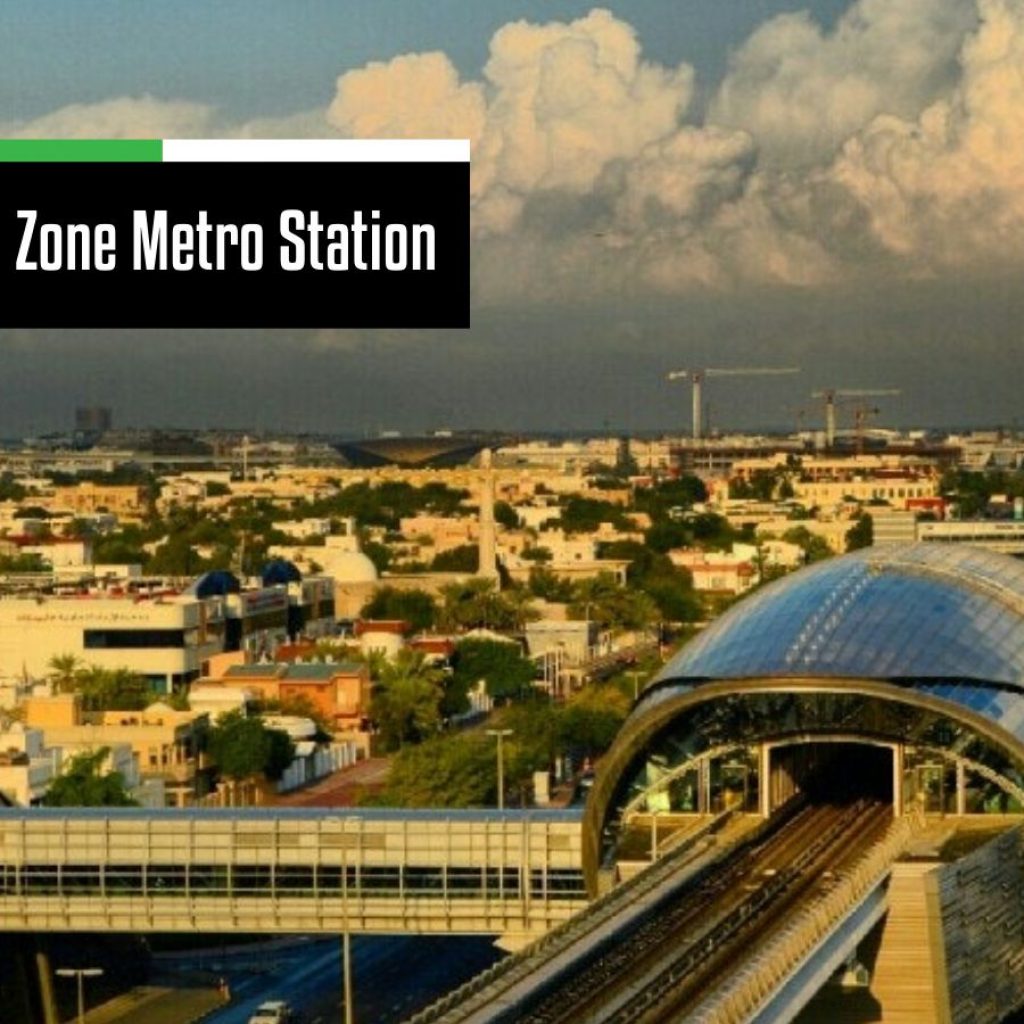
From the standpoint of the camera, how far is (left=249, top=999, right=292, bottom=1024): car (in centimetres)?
4716

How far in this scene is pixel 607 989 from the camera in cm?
3238

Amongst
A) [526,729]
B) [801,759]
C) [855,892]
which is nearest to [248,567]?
[526,729]

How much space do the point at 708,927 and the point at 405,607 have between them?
288 feet

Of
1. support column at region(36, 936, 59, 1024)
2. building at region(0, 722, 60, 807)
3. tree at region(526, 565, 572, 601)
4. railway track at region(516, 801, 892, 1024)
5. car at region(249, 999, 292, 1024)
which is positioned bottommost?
car at region(249, 999, 292, 1024)

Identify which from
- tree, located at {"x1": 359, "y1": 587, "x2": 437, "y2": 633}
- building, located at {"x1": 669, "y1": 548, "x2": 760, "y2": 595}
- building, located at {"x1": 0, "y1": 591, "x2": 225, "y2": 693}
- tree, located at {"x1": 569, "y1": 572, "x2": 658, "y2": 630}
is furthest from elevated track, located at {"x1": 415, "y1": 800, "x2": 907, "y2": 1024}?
building, located at {"x1": 669, "y1": 548, "x2": 760, "y2": 595}

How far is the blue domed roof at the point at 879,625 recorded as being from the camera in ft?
142

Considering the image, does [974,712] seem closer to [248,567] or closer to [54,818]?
[54,818]

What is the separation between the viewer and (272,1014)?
156 feet

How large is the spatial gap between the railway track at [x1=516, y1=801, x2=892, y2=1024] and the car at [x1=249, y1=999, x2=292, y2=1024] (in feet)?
24.6

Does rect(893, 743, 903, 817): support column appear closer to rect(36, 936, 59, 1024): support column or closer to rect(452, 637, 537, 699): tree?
rect(36, 936, 59, 1024): support column

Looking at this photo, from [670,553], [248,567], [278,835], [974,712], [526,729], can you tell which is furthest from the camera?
[670,553]

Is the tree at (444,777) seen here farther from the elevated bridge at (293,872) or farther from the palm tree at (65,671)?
the palm tree at (65,671)

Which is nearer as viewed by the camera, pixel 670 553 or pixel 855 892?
pixel 855 892

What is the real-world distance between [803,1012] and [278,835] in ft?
28.6
